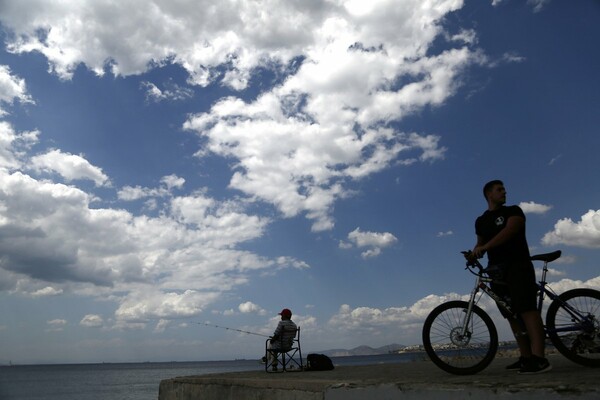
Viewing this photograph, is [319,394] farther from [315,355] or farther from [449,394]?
[315,355]

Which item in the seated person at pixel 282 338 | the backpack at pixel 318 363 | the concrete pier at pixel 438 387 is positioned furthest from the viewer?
the seated person at pixel 282 338

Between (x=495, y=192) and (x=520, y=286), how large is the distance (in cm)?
102

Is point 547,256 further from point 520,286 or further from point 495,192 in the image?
point 495,192

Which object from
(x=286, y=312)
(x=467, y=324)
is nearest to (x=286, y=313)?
(x=286, y=312)

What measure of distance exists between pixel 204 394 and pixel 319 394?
285 cm

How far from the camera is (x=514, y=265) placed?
466 cm

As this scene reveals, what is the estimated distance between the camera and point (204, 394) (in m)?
6.82

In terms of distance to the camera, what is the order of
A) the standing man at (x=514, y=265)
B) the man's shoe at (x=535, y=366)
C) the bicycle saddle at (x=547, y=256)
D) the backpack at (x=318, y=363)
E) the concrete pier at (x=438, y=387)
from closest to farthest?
1. the concrete pier at (x=438, y=387)
2. the man's shoe at (x=535, y=366)
3. the standing man at (x=514, y=265)
4. the bicycle saddle at (x=547, y=256)
5. the backpack at (x=318, y=363)

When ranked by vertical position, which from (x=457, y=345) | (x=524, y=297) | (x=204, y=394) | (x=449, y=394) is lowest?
(x=204, y=394)

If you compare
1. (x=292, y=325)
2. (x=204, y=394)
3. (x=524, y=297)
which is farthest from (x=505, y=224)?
(x=292, y=325)

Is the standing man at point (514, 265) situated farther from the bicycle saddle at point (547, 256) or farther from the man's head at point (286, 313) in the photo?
the man's head at point (286, 313)

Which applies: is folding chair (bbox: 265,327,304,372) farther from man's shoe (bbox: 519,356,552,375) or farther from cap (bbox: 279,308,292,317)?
man's shoe (bbox: 519,356,552,375)

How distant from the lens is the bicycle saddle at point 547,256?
4.57 meters

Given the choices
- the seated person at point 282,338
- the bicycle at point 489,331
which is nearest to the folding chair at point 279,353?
the seated person at point 282,338
